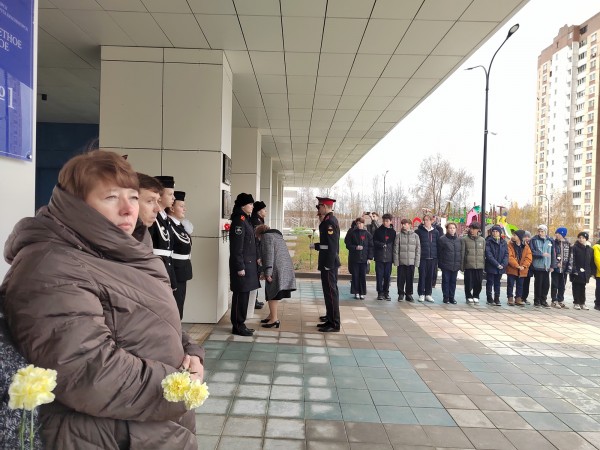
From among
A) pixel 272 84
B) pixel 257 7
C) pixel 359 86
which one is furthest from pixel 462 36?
pixel 272 84

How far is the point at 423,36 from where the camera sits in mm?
5996

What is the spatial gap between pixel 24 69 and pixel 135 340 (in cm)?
182

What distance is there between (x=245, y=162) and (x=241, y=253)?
6.24 meters

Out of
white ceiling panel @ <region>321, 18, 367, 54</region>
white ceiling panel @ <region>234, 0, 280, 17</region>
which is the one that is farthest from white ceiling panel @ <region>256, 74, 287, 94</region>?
white ceiling panel @ <region>234, 0, 280, 17</region>

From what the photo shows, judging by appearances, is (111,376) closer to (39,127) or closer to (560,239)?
(560,239)

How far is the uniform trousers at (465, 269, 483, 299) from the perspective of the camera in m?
9.75

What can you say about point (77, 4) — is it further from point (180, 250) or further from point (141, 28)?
point (180, 250)

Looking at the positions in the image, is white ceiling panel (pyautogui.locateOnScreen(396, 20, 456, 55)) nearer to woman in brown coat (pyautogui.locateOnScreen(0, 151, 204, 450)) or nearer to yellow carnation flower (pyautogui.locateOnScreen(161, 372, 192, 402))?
woman in brown coat (pyautogui.locateOnScreen(0, 151, 204, 450))

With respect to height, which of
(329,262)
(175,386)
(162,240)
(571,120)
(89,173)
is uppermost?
(571,120)

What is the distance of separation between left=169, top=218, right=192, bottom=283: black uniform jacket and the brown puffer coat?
3.41 m

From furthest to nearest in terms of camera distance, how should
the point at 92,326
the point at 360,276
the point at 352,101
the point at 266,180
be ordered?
the point at 266,180, the point at 360,276, the point at 352,101, the point at 92,326

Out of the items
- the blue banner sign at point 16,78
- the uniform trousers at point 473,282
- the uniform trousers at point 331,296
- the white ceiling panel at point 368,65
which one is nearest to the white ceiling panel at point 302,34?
the white ceiling panel at point 368,65

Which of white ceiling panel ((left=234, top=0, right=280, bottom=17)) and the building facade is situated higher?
the building facade

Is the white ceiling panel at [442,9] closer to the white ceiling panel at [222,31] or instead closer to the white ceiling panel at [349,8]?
the white ceiling panel at [349,8]
